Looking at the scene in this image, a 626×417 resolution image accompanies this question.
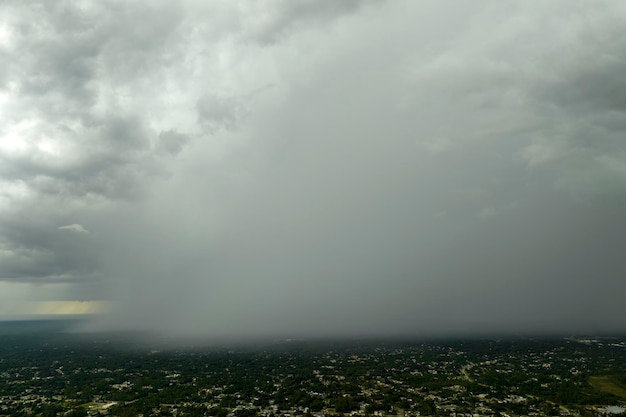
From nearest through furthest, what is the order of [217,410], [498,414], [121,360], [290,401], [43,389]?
[498,414] → [217,410] → [290,401] → [43,389] → [121,360]

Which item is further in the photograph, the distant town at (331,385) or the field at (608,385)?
the field at (608,385)

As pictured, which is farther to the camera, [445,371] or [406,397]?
[445,371]

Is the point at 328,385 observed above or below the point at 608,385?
above

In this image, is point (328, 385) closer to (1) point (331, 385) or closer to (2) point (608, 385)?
(1) point (331, 385)

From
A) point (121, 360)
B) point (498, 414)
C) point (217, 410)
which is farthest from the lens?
point (121, 360)

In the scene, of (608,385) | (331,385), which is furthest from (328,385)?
(608,385)

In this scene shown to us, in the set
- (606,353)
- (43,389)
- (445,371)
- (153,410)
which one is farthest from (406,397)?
(606,353)

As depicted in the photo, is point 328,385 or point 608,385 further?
point 328,385

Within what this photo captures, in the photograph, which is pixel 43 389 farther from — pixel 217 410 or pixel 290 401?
pixel 290 401
